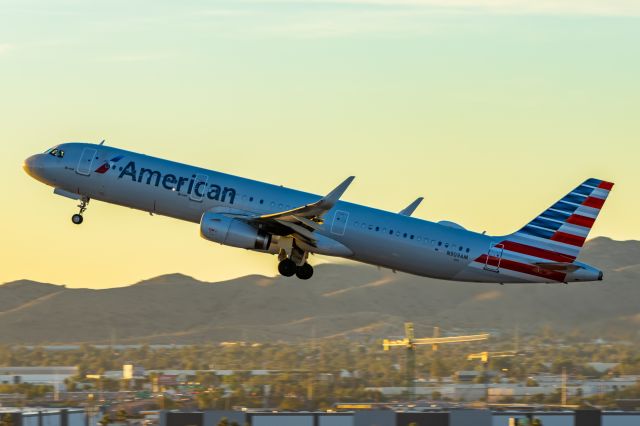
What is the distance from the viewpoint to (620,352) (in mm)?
94688

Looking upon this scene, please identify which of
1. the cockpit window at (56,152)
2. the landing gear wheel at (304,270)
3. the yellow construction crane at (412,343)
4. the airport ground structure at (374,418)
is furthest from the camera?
the yellow construction crane at (412,343)

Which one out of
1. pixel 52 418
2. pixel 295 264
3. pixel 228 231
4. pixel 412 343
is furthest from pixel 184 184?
pixel 412 343

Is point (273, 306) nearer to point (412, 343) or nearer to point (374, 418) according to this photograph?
point (412, 343)

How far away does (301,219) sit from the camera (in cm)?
6222

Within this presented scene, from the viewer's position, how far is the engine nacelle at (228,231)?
62656 mm

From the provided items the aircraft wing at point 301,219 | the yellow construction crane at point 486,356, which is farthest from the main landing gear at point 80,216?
the yellow construction crane at point 486,356

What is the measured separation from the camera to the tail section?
65062mm

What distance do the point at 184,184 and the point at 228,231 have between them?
3.35 meters

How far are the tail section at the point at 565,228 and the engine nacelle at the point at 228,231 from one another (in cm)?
1209

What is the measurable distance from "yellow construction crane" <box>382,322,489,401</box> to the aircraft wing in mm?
32979

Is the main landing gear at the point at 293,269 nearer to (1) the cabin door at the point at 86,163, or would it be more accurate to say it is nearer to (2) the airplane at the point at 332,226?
(2) the airplane at the point at 332,226

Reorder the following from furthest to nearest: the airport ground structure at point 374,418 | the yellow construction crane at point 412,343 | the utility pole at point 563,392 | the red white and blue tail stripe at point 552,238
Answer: the yellow construction crane at point 412,343, the utility pole at point 563,392, the airport ground structure at point 374,418, the red white and blue tail stripe at point 552,238

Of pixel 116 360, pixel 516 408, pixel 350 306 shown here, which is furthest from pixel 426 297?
pixel 516 408

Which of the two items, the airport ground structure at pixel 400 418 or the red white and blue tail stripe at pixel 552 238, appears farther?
the airport ground structure at pixel 400 418
